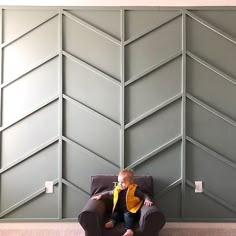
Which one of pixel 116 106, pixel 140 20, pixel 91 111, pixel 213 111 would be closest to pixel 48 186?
pixel 91 111

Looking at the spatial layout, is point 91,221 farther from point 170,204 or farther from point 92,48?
point 92,48

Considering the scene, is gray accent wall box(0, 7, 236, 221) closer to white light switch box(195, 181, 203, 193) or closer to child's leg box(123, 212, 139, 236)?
white light switch box(195, 181, 203, 193)

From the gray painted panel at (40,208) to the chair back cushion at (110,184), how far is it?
0.54 meters

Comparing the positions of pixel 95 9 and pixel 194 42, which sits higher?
pixel 95 9

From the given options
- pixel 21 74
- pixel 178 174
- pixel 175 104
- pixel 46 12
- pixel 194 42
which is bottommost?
pixel 178 174

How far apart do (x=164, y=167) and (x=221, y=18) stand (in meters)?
1.75

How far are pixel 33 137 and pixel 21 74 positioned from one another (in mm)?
709

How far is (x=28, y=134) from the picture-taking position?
394 centimetres

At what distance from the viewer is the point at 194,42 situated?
154 inches

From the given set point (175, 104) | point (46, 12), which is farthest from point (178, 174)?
point (46, 12)

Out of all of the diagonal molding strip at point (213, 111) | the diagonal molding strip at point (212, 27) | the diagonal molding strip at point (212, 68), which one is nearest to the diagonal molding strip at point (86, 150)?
the diagonal molding strip at point (213, 111)

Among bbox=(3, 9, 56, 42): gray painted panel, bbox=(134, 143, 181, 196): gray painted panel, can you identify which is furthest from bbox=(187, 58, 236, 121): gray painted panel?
bbox=(3, 9, 56, 42): gray painted panel

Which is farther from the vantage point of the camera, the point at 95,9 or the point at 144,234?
the point at 95,9

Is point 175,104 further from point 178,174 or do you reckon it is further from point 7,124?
point 7,124
